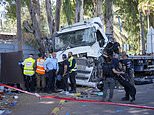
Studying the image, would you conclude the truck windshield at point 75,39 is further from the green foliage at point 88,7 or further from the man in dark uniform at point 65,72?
the green foliage at point 88,7

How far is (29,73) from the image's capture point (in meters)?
16.1

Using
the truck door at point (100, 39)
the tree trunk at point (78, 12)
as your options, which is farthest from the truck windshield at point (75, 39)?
the tree trunk at point (78, 12)

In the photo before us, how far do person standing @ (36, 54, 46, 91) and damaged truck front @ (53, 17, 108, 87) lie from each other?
203 cm

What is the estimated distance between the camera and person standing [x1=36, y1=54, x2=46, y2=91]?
53.6ft

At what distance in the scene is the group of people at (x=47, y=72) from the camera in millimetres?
15961

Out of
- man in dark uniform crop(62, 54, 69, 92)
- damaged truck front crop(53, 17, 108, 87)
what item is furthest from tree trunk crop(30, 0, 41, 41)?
man in dark uniform crop(62, 54, 69, 92)

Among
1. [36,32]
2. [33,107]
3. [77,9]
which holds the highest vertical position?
[77,9]

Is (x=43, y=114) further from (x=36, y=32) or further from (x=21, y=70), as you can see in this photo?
(x=36, y=32)

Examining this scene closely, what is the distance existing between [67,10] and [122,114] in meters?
21.9

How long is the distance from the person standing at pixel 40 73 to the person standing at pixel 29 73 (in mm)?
230

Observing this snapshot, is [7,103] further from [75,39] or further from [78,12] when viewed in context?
[78,12]

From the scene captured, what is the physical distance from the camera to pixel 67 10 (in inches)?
1222

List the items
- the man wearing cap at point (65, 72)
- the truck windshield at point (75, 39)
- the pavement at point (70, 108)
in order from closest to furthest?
the pavement at point (70, 108) → the man wearing cap at point (65, 72) → the truck windshield at point (75, 39)

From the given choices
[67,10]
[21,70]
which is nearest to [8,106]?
[21,70]
